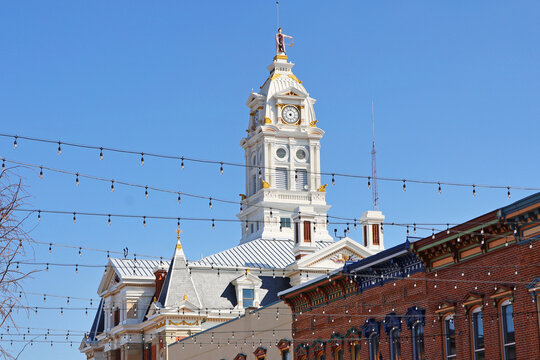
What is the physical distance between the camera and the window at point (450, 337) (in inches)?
1271

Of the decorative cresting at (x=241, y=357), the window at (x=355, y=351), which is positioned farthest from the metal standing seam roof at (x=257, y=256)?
the window at (x=355, y=351)

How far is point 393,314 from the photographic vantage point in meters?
35.7

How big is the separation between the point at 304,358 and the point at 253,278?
26155 millimetres

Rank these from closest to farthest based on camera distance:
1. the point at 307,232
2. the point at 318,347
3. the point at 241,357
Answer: the point at 318,347
the point at 241,357
the point at 307,232

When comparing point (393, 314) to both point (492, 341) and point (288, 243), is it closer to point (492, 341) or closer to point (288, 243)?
point (492, 341)

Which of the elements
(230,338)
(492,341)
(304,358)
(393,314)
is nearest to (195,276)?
(230,338)

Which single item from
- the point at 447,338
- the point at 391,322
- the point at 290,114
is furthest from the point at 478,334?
the point at 290,114

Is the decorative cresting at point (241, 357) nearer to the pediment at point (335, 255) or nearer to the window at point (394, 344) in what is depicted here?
the window at point (394, 344)

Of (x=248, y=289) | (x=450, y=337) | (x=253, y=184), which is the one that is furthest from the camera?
(x=253, y=184)

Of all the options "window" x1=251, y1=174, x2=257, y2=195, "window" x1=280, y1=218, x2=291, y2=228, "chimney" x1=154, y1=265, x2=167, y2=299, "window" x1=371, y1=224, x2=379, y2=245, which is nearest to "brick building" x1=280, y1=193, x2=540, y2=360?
"window" x1=371, y1=224, x2=379, y2=245

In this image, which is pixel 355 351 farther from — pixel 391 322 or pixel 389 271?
pixel 389 271

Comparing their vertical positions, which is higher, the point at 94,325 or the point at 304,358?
the point at 94,325

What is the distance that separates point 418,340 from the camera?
1351 inches

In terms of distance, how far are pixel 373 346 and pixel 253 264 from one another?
33735mm
